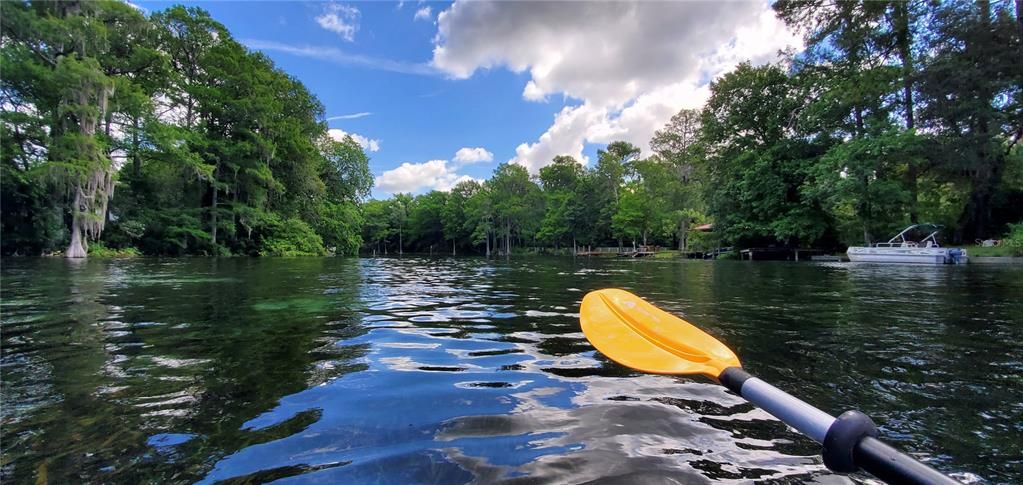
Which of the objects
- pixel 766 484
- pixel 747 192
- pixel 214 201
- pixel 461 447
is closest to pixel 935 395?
pixel 766 484

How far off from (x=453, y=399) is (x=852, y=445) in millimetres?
1932

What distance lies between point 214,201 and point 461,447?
30.8 m

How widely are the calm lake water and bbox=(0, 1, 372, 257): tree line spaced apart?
20430 millimetres

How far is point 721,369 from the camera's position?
2.32 m

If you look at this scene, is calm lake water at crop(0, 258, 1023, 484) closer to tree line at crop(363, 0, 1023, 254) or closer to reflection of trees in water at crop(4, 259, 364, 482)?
reflection of trees in water at crop(4, 259, 364, 482)

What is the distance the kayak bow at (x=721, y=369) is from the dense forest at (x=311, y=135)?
24.5m

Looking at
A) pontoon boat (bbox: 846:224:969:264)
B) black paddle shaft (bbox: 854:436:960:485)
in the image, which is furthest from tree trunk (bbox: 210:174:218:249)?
pontoon boat (bbox: 846:224:969:264)

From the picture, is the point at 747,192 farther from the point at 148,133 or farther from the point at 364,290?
the point at 148,133

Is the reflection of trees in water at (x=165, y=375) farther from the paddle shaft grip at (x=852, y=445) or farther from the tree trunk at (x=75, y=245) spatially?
the tree trunk at (x=75, y=245)

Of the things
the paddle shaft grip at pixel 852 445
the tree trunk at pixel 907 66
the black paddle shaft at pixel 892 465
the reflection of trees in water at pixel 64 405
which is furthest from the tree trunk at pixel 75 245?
the tree trunk at pixel 907 66

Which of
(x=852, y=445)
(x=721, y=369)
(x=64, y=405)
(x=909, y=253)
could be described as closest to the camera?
(x=852, y=445)

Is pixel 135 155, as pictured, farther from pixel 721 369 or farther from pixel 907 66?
pixel 907 66

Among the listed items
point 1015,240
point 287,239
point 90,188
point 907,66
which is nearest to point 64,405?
point 90,188

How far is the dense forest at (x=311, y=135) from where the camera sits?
20.1 meters
